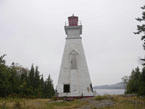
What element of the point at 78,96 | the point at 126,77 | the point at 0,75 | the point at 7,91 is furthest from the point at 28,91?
the point at 126,77

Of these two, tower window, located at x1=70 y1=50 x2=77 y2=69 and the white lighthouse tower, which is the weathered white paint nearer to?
the white lighthouse tower

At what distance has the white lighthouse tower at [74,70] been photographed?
21.5 m

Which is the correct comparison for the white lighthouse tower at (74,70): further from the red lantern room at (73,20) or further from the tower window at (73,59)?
the red lantern room at (73,20)

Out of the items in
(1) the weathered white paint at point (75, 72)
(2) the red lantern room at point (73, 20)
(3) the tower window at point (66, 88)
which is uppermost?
(2) the red lantern room at point (73, 20)

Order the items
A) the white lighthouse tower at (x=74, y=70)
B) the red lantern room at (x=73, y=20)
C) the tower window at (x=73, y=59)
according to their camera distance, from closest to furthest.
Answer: the white lighthouse tower at (x=74, y=70) → the tower window at (x=73, y=59) → the red lantern room at (x=73, y=20)

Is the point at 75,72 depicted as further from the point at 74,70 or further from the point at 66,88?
the point at 66,88

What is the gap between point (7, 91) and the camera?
962 inches

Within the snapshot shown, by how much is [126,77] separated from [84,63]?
162 ft

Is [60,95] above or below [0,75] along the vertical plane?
below

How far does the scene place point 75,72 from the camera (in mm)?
21984

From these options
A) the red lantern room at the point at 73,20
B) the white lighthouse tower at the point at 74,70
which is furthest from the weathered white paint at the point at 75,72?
the red lantern room at the point at 73,20

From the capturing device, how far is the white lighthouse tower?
21.5 meters

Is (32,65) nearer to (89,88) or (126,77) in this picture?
(89,88)

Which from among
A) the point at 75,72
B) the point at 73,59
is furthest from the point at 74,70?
the point at 73,59
